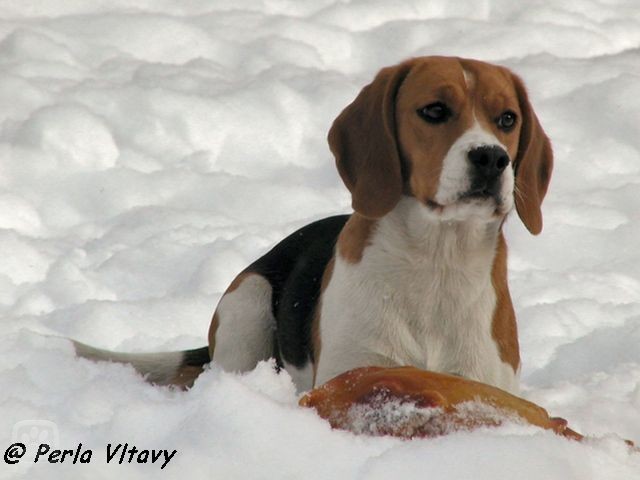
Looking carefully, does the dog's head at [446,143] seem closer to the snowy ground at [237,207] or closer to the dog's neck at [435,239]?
the dog's neck at [435,239]

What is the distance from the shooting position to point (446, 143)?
3797 millimetres

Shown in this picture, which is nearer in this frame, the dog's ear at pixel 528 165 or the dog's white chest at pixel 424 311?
the dog's white chest at pixel 424 311

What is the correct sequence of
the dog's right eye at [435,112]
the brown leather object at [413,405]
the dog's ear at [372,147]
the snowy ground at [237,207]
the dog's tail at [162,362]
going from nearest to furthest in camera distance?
the snowy ground at [237,207] < the brown leather object at [413,405] < the dog's right eye at [435,112] < the dog's ear at [372,147] < the dog's tail at [162,362]

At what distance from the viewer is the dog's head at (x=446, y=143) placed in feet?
12.2

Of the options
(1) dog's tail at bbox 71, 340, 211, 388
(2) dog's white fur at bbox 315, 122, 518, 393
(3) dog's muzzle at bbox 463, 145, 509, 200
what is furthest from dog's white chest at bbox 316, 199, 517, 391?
(1) dog's tail at bbox 71, 340, 211, 388

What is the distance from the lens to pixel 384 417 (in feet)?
9.68

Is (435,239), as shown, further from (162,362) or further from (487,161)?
(162,362)

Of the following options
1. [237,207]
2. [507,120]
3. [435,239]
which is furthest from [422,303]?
[237,207]

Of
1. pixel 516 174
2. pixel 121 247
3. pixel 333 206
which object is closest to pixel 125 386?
pixel 516 174

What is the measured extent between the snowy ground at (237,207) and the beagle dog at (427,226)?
467 millimetres

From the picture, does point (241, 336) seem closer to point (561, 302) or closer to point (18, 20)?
point (561, 302)

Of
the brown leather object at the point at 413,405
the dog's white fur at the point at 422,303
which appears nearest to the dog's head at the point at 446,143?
the dog's white fur at the point at 422,303

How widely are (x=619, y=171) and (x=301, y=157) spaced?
182 cm

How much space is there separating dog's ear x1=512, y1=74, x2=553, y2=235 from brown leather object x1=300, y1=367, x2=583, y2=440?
1.07 meters
